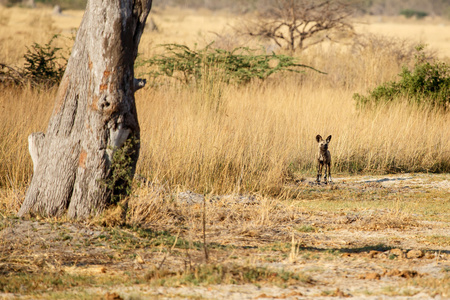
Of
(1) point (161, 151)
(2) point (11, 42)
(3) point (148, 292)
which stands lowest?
(3) point (148, 292)

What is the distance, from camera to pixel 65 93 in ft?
18.5

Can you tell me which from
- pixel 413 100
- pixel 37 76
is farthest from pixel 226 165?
pixel 37 76

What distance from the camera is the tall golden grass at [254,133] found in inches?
334

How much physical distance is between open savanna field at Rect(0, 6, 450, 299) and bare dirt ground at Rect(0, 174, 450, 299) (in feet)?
0.06

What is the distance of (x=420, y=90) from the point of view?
45.9 feet

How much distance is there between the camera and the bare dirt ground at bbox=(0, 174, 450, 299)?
409cm

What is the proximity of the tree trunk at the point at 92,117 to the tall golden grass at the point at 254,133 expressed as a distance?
1.90 m

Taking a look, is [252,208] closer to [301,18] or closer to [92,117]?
[92,117]

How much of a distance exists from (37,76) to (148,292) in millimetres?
11483

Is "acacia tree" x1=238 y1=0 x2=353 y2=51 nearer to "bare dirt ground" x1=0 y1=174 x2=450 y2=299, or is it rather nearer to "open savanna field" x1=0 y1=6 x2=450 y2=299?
"open savanna field" x1=0 y1=6 x2=450 y2=299

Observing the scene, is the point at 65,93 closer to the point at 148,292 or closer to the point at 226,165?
the point at 148,292

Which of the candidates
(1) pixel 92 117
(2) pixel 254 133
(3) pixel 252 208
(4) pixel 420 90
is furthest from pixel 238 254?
(4) pixel 420 90

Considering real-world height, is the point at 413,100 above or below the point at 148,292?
above

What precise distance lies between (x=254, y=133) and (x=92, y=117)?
4.75 m
